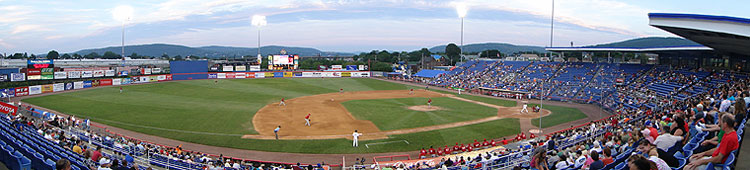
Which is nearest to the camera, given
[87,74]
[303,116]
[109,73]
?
[303,116]

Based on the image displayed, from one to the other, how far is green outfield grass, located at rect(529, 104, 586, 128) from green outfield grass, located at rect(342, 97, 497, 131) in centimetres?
428

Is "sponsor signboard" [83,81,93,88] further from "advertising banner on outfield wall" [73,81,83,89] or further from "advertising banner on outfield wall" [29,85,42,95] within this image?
"advertising banner on outfield wall" [29,85,42,95]

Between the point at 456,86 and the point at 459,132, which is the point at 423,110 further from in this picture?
the point at 456,86

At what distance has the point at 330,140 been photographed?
937 inches

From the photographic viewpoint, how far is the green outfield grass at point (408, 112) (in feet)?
96.4

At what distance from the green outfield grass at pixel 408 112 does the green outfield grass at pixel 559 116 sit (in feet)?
14.1

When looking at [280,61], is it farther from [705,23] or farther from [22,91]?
[705,23]

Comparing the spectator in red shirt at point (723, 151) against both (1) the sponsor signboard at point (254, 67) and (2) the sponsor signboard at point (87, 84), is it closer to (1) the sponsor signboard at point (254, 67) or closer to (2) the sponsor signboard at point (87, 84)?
(2) the sponsor signboard at point (87, 84)

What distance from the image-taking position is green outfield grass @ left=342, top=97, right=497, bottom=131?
29375 millimetres

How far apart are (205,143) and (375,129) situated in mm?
10683

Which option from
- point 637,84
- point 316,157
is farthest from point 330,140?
point 637,84

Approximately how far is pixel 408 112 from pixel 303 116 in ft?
29.4

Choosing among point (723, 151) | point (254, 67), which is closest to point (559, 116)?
point (723, 151)

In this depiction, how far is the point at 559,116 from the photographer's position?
107ft
